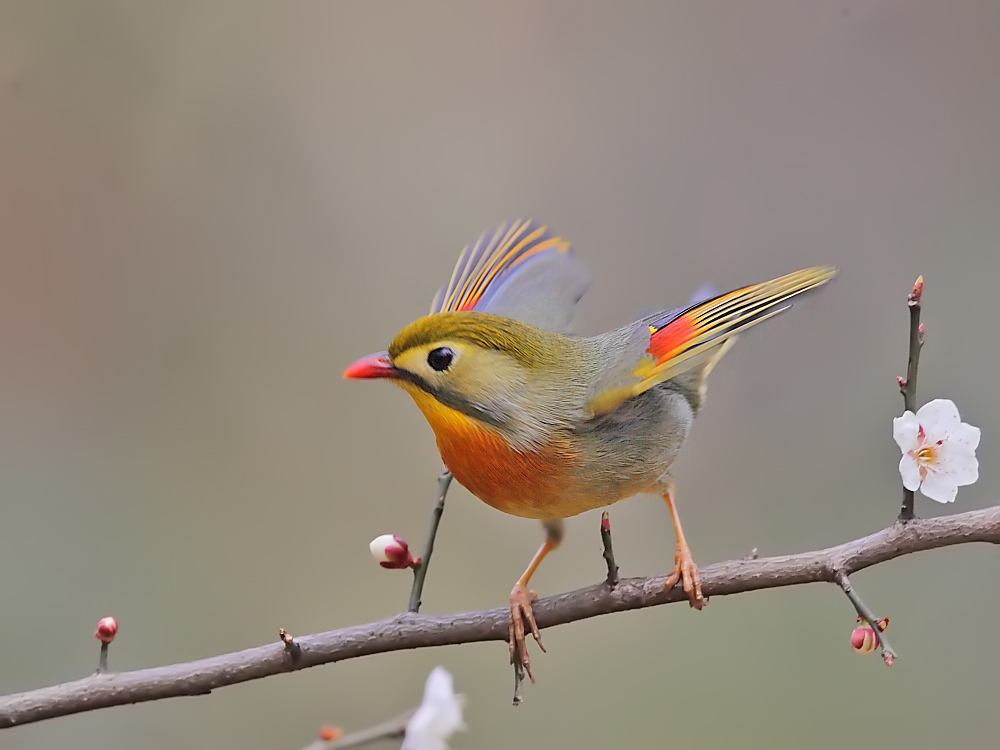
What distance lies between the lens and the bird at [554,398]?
76.5 inches

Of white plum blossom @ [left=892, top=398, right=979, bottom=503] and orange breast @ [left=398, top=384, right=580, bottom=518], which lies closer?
white plum blossom @ [left=892, top=398, right=979, bottom=503]

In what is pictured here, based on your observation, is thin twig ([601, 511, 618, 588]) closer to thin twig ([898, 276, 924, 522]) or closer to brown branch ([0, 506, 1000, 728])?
brown branch ([0, 506, 1000, 728])

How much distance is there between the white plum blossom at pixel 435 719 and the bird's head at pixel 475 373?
1.49 feet

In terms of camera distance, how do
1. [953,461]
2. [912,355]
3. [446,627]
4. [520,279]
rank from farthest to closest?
[520,279], [446,627], [953,461], [912,355]

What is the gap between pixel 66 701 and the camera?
172cm

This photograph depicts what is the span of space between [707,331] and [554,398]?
0.99 ft

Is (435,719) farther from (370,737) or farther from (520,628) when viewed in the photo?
(520,628)

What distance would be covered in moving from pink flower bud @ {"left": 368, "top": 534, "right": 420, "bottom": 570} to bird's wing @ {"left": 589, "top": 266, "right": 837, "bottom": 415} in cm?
42

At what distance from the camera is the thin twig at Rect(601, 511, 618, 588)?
1717 mm

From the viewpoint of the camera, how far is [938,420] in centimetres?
169

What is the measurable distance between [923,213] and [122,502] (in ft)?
9.52

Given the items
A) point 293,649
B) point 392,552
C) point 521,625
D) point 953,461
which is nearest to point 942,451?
Result: point 953,461

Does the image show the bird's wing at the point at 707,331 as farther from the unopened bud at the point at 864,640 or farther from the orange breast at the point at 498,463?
the unopened bud at the point at 864,640

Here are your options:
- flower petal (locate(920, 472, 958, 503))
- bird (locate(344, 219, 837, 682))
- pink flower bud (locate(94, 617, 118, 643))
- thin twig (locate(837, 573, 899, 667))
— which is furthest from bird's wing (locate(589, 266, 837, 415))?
pink flower bud (locate(94, 617, 118, 643))
